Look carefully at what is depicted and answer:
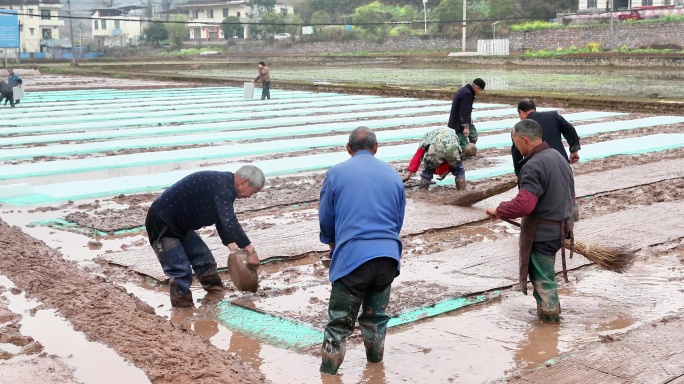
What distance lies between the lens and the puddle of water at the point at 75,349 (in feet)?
15.6

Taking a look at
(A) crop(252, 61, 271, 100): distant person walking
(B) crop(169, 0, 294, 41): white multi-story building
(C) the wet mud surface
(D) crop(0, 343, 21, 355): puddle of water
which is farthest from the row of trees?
A: (D) crop(0, 343, 21, 355): puddle of water

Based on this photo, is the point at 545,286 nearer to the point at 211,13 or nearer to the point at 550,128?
the point at 550,128

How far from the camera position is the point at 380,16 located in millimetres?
75312

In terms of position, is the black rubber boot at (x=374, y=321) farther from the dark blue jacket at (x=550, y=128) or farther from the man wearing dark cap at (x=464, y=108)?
the man wearing dark cap at (x=464, y=108)

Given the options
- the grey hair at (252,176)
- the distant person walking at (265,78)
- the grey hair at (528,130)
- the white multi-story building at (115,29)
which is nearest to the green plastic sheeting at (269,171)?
the grey hair at (252,176)

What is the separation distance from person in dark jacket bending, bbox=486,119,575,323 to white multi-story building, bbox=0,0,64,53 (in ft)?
253

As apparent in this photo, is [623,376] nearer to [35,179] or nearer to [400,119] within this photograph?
[35,179]

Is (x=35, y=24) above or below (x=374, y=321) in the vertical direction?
above

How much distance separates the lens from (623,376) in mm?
4559

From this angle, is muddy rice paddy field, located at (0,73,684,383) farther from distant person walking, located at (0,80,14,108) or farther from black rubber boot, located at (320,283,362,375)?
distant person walking, located at (0,80,14,108)

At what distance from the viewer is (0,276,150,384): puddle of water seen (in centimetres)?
477

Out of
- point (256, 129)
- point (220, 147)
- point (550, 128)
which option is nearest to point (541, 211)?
point (550, 128)

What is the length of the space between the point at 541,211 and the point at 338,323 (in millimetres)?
1600

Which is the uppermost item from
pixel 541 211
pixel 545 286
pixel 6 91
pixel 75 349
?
pixel 6 91
